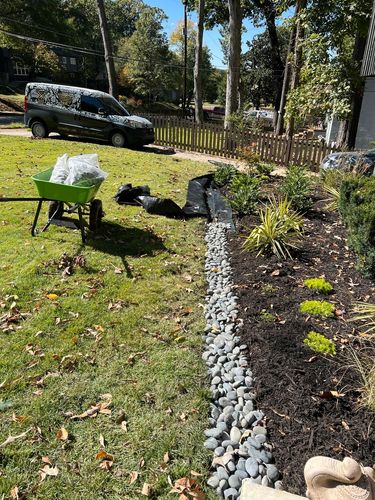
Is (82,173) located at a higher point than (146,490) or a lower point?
higher

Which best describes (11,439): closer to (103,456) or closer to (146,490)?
(103,456)

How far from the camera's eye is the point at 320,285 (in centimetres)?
427

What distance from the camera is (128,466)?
7.66ft

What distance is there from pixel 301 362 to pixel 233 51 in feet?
51.5

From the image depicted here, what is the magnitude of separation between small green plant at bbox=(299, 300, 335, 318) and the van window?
490 inches

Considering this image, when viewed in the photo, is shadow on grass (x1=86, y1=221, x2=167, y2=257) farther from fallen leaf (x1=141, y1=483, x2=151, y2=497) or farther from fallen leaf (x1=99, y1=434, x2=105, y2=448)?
fallen leaf (x1=141, y1=483, x2=151, y2=497)

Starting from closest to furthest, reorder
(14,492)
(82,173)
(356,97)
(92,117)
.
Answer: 1. (14,492)
2. (82,173)
3. (356,97)
4. (92,117)

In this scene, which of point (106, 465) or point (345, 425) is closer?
point (106, 465)

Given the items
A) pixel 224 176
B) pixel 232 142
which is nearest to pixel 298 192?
pixel 224 176

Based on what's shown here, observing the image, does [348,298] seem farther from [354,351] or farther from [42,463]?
[42,463]

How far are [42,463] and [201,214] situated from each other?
5384 millimetres

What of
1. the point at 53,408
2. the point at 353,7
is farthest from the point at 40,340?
the point at 353,7

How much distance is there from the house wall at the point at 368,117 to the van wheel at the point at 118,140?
9.05 meters

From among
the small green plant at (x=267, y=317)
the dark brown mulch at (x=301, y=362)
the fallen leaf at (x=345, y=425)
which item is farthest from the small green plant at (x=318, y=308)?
the fallen leaf at (x=345, y=425)
